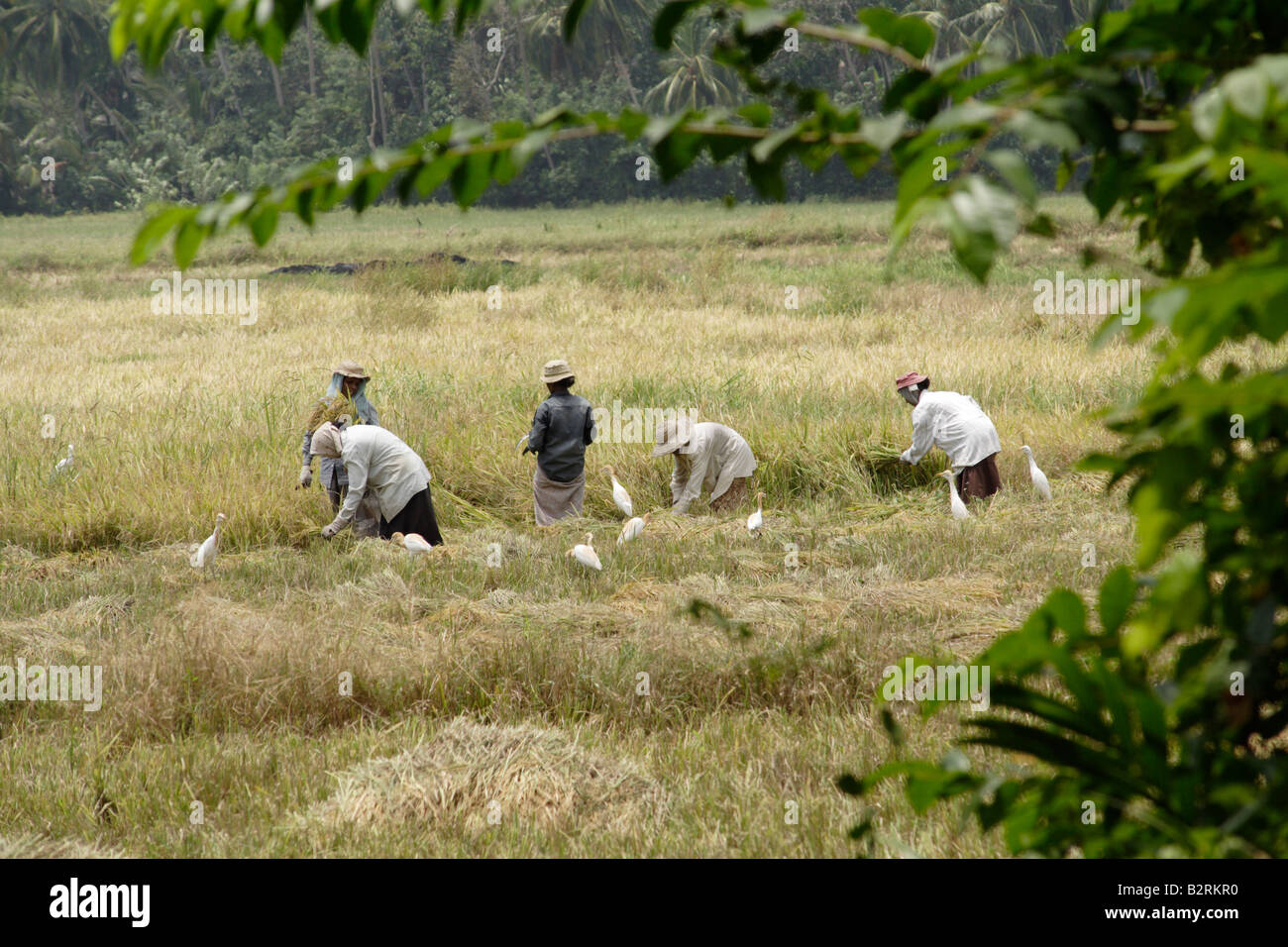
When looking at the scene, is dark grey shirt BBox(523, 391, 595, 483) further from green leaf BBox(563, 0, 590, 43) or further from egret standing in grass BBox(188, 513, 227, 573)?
green leaf BBox(563, 0, 590, 43)

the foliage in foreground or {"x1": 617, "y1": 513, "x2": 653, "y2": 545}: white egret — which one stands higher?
the foliage in foreground

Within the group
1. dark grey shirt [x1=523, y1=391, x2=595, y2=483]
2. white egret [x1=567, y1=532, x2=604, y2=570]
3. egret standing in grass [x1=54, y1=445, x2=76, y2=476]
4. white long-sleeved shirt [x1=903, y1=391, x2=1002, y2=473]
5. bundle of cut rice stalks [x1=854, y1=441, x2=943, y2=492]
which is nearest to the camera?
white egret [x1=567, y1=532, x2=604, y2=570]

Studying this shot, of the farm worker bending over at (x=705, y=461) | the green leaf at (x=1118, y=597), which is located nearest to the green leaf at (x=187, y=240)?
the green leaf at (x=1118, y=597)

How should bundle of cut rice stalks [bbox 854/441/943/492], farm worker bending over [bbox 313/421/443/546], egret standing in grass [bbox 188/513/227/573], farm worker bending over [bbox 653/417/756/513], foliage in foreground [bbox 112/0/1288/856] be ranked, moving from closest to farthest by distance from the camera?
foliage in foreground [bbox 112/0/1288/856], egret standing in grass [bbox 188/513/227/573], farm worker bending over [bbox 313/421/443/546], farm worker bending over [bbox 653/417/756/513], bundle of cut rice stalks [bbox 854/441/943/492]

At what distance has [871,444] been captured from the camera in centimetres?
973

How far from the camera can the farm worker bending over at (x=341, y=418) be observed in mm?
8016

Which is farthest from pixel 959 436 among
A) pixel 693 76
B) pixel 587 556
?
pixel 693 76

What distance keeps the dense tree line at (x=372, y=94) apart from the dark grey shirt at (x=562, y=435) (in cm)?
4019

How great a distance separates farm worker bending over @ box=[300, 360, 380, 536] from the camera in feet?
26.3

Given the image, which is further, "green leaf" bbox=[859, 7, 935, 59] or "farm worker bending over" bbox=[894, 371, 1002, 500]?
"farm worker bending over" bbox=[894, 371, 1002, 500]

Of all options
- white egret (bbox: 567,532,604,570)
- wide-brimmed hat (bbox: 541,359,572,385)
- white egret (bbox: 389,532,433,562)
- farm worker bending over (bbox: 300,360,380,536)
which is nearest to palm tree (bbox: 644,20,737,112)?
wide-brimmed hat (bbox: 541,359,572,385)

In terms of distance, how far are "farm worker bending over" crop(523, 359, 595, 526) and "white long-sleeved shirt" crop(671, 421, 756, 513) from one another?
2.61ft

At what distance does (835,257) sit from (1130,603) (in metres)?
26.5

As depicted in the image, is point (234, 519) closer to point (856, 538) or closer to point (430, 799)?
point (856, 538)
